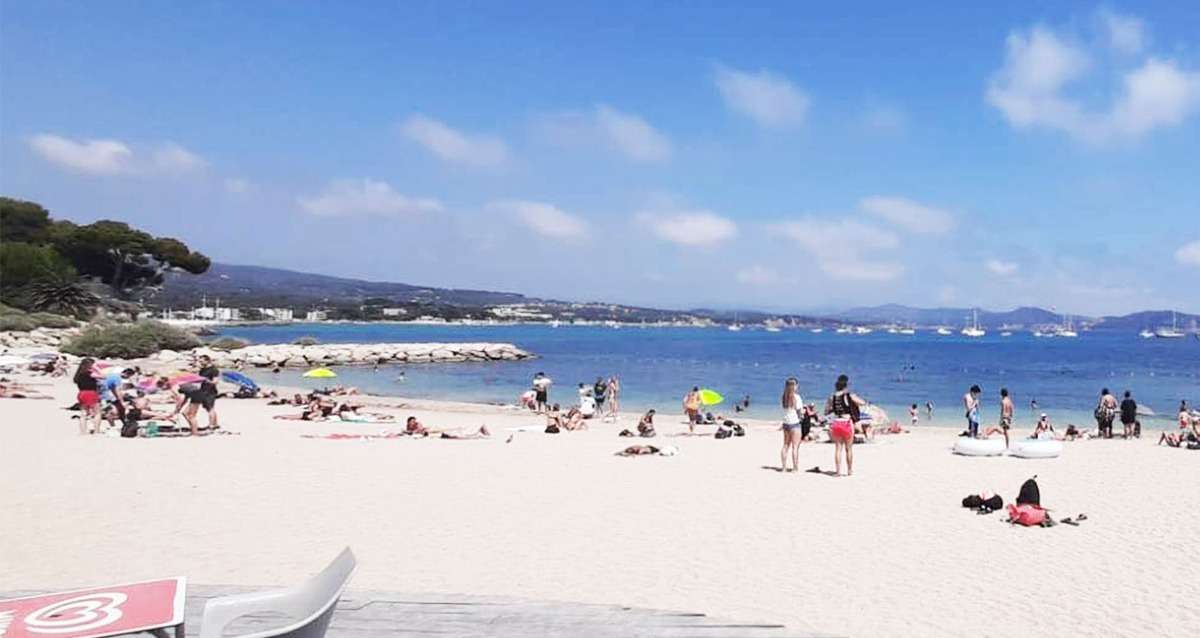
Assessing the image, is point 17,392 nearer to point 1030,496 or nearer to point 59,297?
point 1030,496

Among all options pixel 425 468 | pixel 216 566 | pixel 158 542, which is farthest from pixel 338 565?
pixel 425 468

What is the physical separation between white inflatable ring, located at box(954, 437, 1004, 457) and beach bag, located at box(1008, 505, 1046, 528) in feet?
23.0

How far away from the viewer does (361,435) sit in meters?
18.0

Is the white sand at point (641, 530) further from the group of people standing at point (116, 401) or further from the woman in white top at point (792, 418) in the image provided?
the group of people standing at point (116, 401)

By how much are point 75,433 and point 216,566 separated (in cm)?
1141

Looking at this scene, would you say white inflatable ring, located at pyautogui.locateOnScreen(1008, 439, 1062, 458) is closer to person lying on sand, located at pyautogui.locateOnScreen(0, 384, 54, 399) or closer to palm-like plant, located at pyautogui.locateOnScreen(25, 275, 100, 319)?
person lying on sand, located at pyautogui.locateOnScreen(0, 384, 54, 399)

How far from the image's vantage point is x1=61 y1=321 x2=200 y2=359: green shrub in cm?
4581

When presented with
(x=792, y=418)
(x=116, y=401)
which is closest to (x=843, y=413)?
(x=792, y=418)

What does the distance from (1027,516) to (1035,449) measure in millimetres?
7223

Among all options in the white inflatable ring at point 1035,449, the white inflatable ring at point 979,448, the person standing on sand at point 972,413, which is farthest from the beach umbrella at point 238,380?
the white inflatable ring at point 1035,449

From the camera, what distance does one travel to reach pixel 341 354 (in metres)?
61.6

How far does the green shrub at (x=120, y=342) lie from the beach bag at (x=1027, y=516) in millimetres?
46754

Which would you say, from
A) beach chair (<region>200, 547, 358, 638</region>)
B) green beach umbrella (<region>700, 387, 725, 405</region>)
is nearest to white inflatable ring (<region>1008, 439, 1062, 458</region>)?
green beach umbrella (<region>700, 387, 725, 405</region>)

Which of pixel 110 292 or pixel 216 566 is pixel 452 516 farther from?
pixel 110 292
